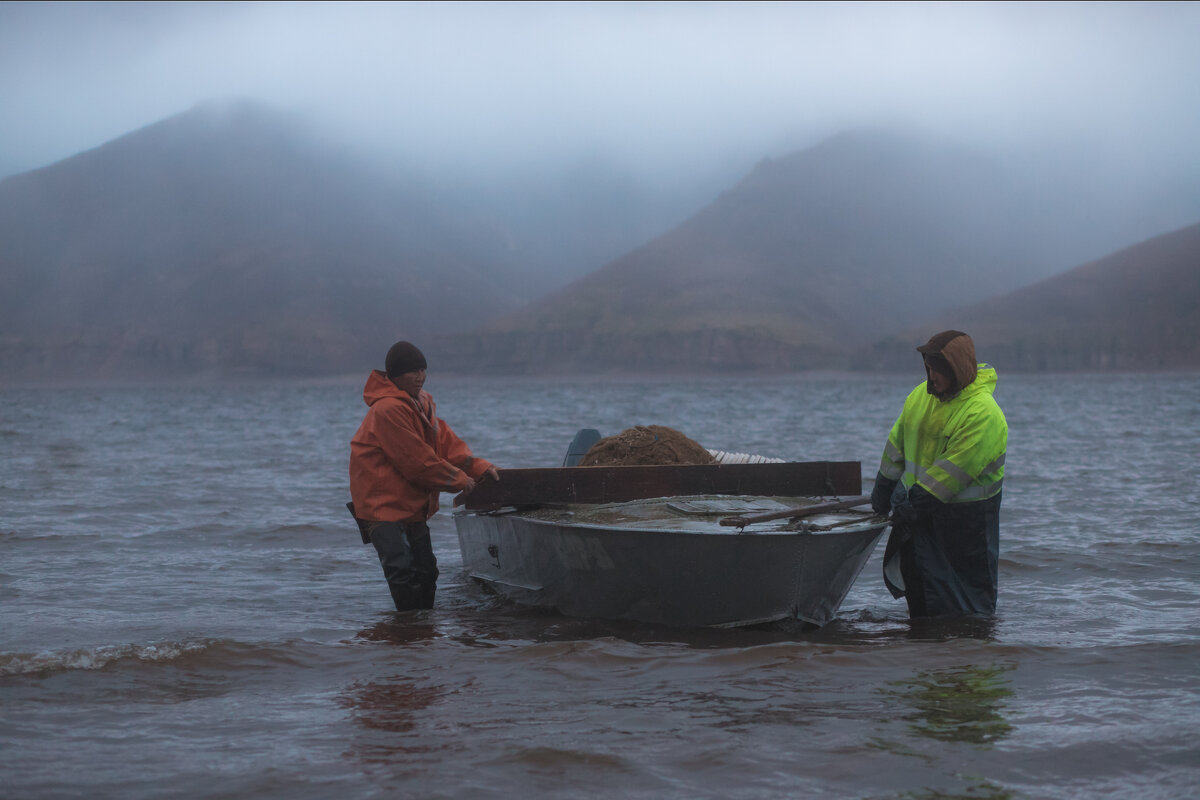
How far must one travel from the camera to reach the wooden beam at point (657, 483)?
26.6 ft

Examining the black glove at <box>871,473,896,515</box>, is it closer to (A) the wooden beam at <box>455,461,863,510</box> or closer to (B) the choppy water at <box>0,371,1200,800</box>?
(B) the choppy water at <box>0,371,1200,800</box>

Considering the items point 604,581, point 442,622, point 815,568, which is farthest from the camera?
point 442,622

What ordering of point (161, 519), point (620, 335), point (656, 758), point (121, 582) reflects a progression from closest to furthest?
point (656, 758)
point (121, 582)
point (161, 519)
point (620, 335)

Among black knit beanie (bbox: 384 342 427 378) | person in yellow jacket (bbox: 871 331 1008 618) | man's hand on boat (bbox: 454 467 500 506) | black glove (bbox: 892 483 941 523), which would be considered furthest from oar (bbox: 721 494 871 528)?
black knit beanie (bbox: 384 342 427 378)

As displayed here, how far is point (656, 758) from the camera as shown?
497cm

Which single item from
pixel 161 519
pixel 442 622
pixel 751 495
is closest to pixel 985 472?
pixel 751 495

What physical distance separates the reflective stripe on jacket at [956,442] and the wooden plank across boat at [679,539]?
537 millimetres

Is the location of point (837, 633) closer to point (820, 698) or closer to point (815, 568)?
point (815, 568)

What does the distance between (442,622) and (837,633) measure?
2.84m

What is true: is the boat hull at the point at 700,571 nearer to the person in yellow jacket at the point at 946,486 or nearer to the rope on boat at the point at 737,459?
the person in yellow jacket at the point at 946,486

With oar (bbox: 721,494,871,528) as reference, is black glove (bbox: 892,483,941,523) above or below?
above

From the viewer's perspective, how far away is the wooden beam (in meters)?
8.11

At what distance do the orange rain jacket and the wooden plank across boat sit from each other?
2.45 ft

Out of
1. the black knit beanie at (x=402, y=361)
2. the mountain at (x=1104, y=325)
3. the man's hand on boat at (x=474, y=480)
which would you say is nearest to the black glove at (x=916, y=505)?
the man's hand on boat at (x=474, y=480)
